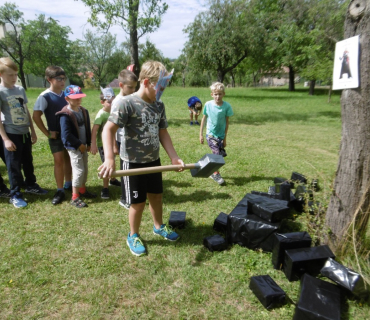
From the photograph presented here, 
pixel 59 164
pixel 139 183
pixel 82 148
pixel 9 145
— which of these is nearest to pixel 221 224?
pixel 139 183

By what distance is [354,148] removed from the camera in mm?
2512

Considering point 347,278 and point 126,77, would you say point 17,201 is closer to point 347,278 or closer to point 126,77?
point 126,77

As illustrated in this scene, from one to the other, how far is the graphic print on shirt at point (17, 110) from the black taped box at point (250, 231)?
140 inches

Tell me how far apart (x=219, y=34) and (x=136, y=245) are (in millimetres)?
24483

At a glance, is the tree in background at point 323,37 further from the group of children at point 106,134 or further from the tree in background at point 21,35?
the tree in background at point 21,35

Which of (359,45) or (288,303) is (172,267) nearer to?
(288,303)

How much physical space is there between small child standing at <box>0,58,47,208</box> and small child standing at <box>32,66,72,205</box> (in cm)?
26

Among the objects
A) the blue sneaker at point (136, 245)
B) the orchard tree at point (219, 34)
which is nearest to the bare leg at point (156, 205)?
the blue sneaker at point (136, 245)

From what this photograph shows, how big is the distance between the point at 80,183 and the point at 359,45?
398cm

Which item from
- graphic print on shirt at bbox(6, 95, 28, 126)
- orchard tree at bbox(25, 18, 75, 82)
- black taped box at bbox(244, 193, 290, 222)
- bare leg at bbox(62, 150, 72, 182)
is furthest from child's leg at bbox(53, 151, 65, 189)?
orchard tree at bbox(25, 18, 75, 82)

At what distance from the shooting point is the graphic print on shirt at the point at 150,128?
2760 millimetres

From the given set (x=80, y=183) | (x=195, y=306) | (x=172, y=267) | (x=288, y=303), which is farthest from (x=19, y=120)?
(x=288, y=303)

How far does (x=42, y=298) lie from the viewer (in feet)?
8.05

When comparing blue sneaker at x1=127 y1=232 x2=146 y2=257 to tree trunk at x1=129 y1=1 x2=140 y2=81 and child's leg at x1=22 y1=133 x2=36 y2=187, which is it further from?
tree trunk at x1=129 y1=1 x2=140 y2=81
